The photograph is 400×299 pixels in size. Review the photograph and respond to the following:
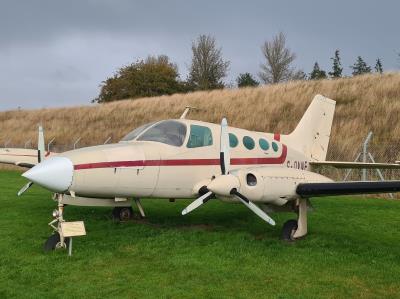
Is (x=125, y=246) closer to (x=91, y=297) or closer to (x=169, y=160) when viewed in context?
(x=169, y=160)

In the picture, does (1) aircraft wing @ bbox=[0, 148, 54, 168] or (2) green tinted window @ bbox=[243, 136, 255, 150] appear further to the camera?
(1) aircraft wing @ bbox=[0, 148, 54, 168]

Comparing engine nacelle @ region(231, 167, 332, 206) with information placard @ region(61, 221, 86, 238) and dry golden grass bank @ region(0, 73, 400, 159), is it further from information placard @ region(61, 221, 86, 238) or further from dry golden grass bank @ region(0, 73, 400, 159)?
dry golden grass bank @ region(0, 73, 400, 159)

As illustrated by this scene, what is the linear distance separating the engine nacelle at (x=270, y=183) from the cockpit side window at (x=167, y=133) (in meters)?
1.82

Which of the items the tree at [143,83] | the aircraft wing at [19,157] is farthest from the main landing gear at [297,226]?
the tree at [143,83]

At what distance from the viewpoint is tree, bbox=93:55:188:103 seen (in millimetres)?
62469

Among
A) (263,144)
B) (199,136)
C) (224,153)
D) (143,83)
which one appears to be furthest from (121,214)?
(143,83)

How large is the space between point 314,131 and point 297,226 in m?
5.37

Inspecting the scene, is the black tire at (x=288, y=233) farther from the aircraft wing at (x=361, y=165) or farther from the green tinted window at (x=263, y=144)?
the aircraft wing at (x=361, y=165)

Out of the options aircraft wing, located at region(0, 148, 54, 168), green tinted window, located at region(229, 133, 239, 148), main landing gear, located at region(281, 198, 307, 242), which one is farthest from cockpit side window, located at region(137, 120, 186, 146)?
aircraft wing, located at region(0, 148, 54, 168)

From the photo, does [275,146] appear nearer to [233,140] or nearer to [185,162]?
[233,140]

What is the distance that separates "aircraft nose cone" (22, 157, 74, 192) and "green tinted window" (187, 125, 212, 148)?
3.08 metres

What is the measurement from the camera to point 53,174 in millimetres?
8367

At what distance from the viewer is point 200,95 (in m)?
48.4

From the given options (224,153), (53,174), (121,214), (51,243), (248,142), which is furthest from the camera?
(121,214)
